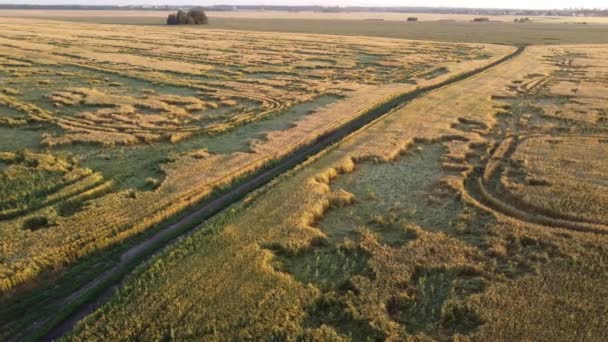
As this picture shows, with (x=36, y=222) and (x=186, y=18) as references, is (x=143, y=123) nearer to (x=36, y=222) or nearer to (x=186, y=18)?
(x=36, y=222)

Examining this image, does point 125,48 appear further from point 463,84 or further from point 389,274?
point 389,274

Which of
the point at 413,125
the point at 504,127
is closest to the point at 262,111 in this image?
the point at 413,125

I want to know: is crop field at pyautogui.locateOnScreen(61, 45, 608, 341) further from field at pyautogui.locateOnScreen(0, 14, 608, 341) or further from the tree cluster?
the tree cluster

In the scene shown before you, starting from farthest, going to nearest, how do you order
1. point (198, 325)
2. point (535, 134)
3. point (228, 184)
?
point (535, 134) → point (228, 184) → point (198, 325)

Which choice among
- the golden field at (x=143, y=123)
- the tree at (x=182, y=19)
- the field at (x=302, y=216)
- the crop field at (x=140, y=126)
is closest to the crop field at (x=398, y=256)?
the field at (x=302, y=216)

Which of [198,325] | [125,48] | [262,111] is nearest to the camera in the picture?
[198,325]

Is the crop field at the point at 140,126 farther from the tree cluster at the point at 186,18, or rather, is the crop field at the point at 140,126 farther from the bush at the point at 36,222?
the tree cluster at the point at 186,18

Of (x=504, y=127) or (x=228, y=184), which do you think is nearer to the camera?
(x=228, y=184)

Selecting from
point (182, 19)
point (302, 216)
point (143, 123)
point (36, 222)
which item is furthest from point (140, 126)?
point (182, 19)
